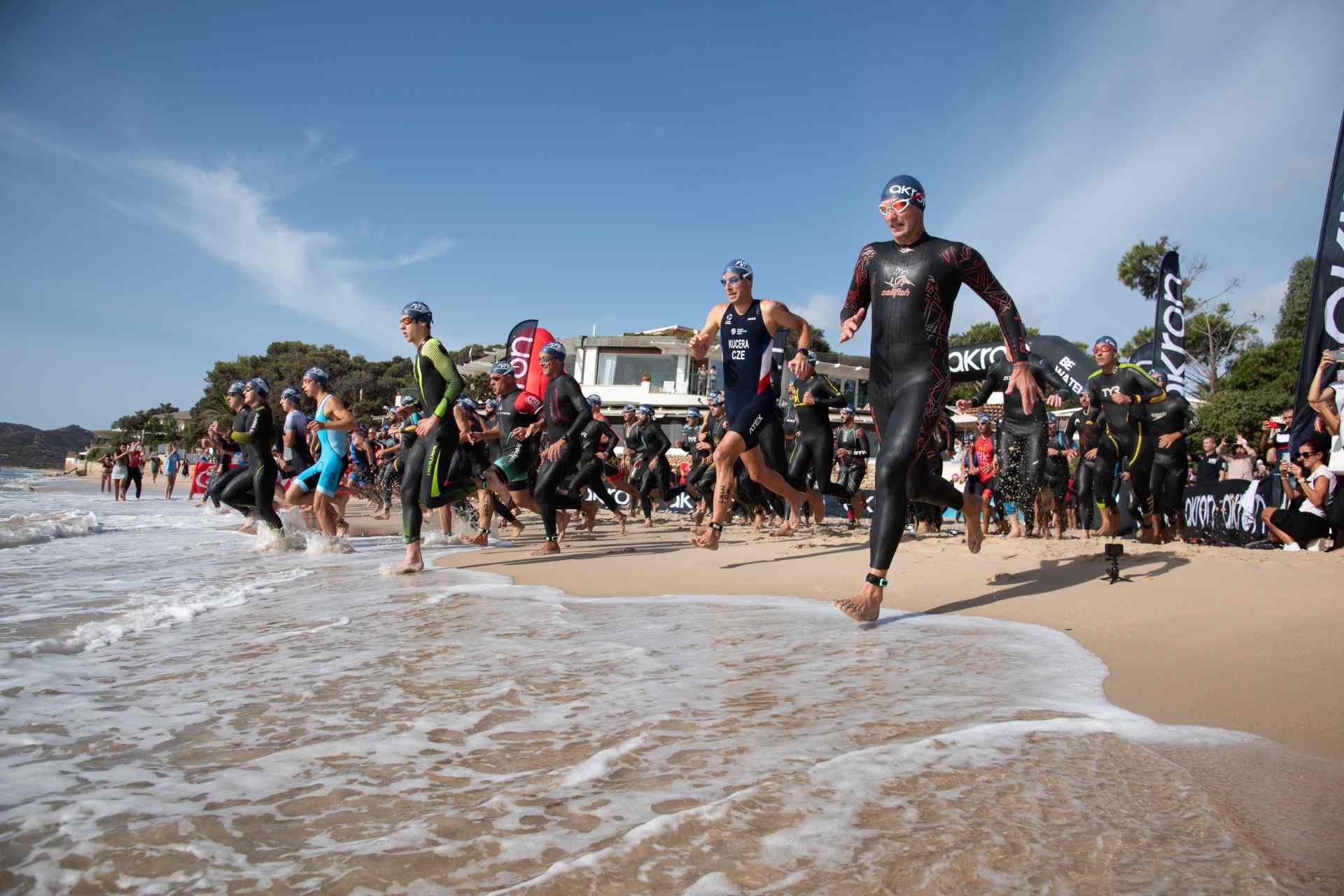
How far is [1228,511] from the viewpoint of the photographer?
33.3 feet

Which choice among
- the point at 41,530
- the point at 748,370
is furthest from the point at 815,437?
the point at 41,530

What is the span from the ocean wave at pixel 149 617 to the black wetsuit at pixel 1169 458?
8280 millimetres

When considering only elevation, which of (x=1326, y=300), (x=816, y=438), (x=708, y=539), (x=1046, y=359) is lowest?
(x=708, y=539)

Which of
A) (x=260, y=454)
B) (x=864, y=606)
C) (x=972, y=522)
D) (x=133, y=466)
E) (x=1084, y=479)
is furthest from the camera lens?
(x=133, y=466)

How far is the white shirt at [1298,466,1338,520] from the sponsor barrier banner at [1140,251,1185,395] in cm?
693

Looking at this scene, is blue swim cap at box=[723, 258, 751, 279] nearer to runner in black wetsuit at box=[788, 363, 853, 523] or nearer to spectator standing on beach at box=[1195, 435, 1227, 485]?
runner in black wetsuit at box=[788, 363, 853, 523]

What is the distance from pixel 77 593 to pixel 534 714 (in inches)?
160

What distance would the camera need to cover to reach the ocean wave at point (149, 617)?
3170 millimetres

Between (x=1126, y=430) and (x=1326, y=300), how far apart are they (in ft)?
11.1

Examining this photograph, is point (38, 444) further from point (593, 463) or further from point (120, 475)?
point (593, 463)

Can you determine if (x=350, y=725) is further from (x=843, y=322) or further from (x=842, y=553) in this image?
(x=842, y=553)

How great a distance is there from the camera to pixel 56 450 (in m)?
104

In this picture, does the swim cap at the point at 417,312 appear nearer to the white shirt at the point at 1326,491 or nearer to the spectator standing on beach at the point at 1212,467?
the white shirt at the point at 1326,491

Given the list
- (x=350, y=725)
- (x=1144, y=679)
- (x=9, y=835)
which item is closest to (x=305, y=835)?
(x=9, y=835)
